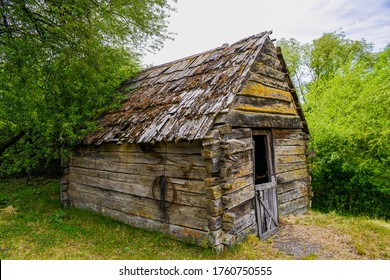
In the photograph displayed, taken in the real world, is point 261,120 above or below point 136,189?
above

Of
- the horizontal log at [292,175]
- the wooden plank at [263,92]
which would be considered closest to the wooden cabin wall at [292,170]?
the horizontal log at [292,175]

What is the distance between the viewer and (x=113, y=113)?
26.5ft

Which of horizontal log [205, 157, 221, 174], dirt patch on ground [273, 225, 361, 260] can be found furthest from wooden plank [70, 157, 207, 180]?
dirt patch on ground [273, 225, 361, 260]

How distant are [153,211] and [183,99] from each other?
2.74 metres

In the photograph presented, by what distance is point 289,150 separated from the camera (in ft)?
24.6

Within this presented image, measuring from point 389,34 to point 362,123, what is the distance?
697 centimetres

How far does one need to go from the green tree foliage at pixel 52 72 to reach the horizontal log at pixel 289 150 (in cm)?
534

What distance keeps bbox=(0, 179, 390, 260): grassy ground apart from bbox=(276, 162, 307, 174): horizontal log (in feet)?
4.38

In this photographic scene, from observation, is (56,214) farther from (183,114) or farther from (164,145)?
(183,114)

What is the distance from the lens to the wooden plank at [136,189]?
5.34 m

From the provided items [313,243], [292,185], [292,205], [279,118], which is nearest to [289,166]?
[292,185]

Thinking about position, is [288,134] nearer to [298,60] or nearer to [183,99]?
[183,99]

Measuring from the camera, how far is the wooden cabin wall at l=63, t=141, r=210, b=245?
534 cm

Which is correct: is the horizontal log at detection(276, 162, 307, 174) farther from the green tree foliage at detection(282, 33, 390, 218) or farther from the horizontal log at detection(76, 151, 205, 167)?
the horizontal log at detection(76, 151, 205, 167)
